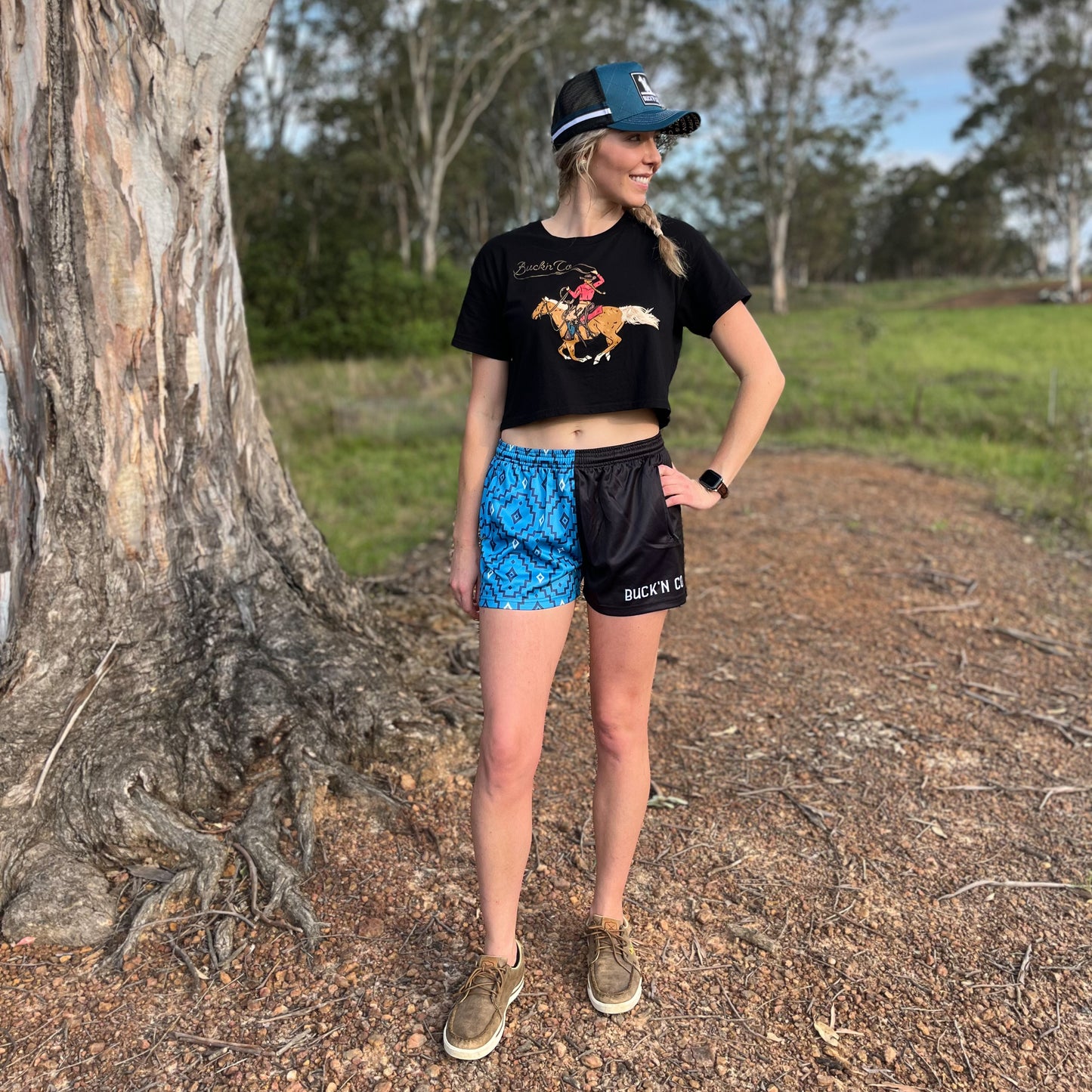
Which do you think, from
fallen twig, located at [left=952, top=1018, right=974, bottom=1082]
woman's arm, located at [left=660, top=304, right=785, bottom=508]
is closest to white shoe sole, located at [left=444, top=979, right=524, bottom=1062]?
fallen twig, located at [left=952, top=1018, right=974, bottom=1082]

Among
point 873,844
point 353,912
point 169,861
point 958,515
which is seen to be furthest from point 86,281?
point 958,515

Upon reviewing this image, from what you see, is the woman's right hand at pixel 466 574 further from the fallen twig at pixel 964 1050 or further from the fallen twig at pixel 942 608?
the fallen twig at pixel 942 608

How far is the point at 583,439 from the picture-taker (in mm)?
2090

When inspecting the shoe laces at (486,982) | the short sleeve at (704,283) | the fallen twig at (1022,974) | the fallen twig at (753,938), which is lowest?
the fallen twig at (1022,974)

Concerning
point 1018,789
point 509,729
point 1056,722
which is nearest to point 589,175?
point 509,729

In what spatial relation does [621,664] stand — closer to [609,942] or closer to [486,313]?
[609,942]

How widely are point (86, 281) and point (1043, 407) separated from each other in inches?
402

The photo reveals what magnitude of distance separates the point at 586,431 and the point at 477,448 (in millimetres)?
270

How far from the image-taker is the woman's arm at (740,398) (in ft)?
6.92

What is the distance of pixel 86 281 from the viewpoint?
2795 mm

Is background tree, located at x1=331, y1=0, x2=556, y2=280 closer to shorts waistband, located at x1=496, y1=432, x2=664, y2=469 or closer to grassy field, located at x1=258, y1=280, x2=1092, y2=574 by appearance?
grassy field, located at x1=258, y1=280, x2=1092, y2=574

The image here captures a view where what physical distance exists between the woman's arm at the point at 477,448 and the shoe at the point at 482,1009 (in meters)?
0.89

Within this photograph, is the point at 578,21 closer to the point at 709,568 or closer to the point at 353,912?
the point at 709,568

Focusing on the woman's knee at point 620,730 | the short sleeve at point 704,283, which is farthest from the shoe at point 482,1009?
the short sleeve at point 704,283
